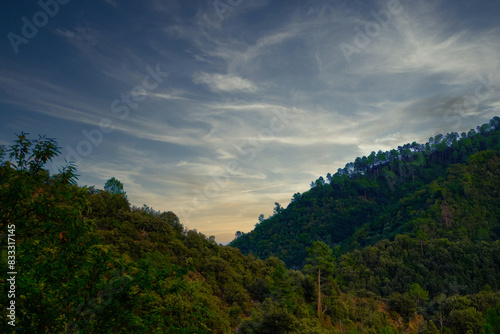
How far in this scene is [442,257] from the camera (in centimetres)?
5894

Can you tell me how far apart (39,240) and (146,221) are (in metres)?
38.7

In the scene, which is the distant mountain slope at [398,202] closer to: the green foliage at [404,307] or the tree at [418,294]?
the tree at [418,294]

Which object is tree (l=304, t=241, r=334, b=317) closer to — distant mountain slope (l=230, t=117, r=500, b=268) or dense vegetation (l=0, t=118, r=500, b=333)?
dense vegetation (l=0, t=118, r=500, b=333)

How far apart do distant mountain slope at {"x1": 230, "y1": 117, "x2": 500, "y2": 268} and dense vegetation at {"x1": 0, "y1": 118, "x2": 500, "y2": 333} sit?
1.76 ft

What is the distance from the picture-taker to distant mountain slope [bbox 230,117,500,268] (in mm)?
78625

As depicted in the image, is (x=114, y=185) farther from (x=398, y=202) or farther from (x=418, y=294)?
(x=398, y=202)

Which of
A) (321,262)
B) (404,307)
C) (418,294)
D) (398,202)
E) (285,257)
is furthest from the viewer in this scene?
(398,202)

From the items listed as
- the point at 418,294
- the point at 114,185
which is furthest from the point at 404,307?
the point at 114,185

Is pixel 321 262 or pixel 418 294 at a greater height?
pixel 321 262

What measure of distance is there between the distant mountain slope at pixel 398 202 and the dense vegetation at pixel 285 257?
538mm

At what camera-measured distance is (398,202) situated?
11000 centimetres

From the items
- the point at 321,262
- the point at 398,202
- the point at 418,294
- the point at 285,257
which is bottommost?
the point at 418,294

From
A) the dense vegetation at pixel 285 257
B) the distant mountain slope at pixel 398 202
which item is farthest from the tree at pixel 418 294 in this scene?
the distant mountain slope at pixel 398 202

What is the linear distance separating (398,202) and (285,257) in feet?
161
